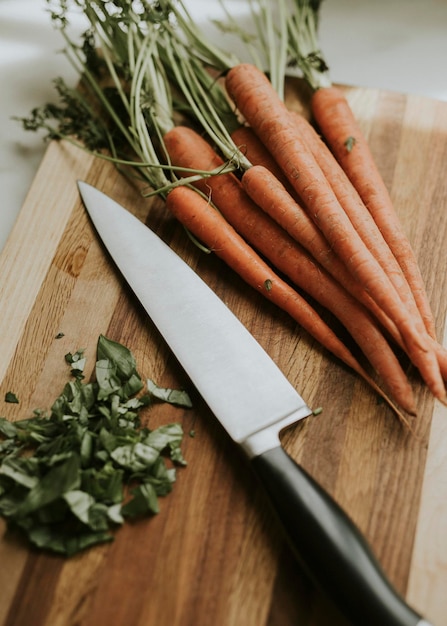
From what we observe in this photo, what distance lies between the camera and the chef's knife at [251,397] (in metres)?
1.02

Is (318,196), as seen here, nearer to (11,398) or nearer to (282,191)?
(282,191)

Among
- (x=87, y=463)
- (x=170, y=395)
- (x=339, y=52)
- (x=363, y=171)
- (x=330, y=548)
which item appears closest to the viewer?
(x=330, y=548)

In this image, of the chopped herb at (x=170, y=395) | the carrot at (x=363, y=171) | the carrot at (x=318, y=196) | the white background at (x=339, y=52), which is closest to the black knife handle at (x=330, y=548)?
the chopped herb at (x=170, y=395)

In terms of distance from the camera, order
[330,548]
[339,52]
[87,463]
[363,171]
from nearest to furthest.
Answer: [330,548]
[87,463]
[363,171]
[339,52]

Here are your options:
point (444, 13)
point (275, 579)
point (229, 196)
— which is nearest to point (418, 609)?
point (275, 579)

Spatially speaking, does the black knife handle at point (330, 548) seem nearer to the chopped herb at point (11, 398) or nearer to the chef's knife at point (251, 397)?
the chef's knife at point (251, 397)

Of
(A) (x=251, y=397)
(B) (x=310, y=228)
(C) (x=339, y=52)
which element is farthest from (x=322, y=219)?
(C) (x=339, y=52)

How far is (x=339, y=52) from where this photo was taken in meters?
1.97

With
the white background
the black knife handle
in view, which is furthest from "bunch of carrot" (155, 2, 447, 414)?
the white background

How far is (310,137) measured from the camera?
1562mm

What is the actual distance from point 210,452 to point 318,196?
0.64m

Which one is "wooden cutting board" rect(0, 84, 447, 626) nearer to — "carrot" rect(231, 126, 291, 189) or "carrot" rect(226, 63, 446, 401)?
"carrot" rect(226, 63, 446, 401)

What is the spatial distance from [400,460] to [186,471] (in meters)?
0.44

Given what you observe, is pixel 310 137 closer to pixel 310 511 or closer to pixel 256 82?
pixel 256 82
